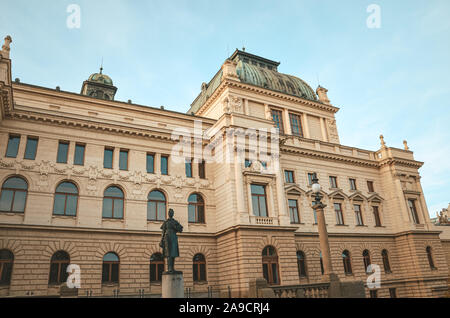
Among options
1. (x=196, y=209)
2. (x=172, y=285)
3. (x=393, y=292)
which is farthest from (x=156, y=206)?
(x=393, y=292)

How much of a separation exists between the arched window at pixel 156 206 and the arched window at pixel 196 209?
7.59ft

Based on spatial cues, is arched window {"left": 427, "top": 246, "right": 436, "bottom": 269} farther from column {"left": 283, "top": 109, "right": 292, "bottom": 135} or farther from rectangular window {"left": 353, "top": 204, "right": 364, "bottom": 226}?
column {"left": 283, "top": 109, "right": 292, "bottom": 135}

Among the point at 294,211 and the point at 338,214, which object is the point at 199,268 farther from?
the point at 338,214

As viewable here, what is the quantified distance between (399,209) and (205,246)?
2379cm

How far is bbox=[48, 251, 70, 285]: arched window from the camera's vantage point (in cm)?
2308

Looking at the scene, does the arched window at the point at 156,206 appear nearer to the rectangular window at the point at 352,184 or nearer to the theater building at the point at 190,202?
the theater building at the point at 190,202

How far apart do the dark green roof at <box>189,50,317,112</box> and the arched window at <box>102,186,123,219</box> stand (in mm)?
19611

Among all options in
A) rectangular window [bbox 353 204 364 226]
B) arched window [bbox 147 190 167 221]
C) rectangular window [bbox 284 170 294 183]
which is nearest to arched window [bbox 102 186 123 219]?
arched window [bbox 147 190 167 221]

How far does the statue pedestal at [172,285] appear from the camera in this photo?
591 inches

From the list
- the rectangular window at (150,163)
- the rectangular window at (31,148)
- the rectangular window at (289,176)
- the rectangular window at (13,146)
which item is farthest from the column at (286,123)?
the rectangular window at (13,146)

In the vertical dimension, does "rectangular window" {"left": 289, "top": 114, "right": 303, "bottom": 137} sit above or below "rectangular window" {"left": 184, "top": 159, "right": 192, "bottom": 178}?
above

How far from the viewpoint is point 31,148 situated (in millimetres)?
25609
